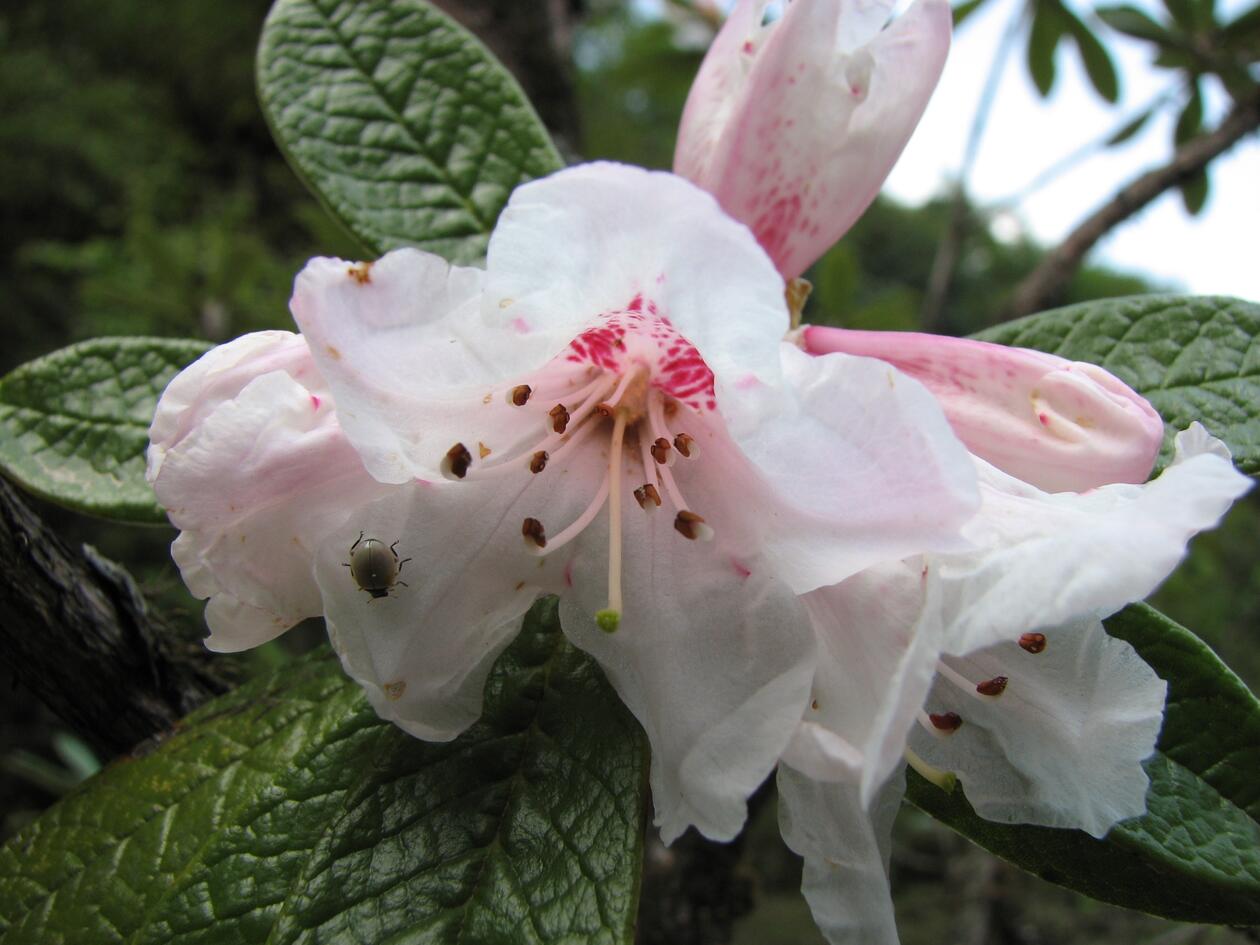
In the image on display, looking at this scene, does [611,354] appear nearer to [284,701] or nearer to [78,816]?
[284,701]

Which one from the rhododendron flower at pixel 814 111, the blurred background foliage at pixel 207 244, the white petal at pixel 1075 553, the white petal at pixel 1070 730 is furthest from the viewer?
the blurred background foliage at pixel 207 244

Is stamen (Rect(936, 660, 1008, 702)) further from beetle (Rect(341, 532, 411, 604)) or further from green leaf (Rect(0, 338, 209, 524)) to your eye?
green leaf (Rect(0, 338, 209, 524))

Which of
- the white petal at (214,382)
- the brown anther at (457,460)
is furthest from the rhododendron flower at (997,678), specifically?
the white petal at (214,382)

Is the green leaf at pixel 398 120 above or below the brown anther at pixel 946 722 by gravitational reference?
above

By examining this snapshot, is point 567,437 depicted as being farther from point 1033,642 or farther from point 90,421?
point 90,421

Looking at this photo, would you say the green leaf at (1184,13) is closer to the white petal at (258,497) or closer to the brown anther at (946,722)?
the brown anther at (946,722)

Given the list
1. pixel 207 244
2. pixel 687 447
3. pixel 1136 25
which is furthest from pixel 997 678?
pixel 207 244

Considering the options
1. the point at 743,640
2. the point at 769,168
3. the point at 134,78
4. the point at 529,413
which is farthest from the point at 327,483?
the point at 134,78
